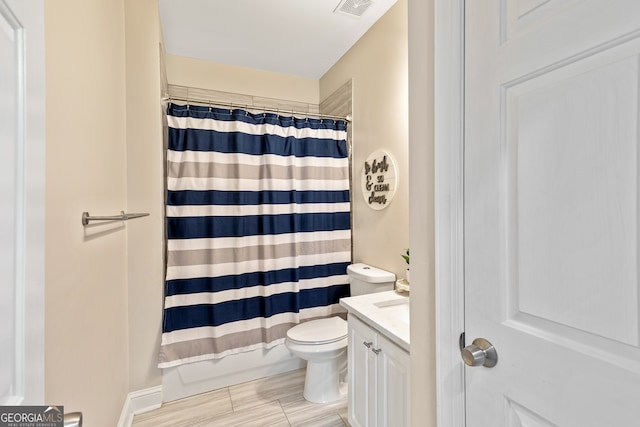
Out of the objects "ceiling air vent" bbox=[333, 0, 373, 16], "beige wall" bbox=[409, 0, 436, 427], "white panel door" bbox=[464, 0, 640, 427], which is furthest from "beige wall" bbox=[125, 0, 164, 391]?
"white panel door" bbox=[464, 0, 640, 427]

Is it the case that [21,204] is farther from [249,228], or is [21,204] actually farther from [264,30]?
[264,30]

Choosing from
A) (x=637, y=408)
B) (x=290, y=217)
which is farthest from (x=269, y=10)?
(x=637, y=408)

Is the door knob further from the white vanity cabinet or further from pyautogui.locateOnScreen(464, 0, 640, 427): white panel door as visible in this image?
the white vanity cabinet

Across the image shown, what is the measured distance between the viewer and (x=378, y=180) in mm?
2133

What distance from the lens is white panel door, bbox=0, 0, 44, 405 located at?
1.38ft

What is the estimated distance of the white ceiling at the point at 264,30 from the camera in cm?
194

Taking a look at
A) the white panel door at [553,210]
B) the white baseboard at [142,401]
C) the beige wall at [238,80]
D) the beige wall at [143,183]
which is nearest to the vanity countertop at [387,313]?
the white panel door at [553,210]

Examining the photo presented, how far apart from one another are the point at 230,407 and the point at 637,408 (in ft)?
6.66

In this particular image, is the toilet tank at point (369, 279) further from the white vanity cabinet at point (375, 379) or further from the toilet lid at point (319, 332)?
the white vanity cabinet at point (375, 379)

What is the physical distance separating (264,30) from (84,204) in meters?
1.86

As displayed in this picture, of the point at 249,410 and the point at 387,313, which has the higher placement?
the point at 387,313

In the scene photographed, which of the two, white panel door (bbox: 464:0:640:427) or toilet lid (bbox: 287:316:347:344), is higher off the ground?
white panel door (bbox: 464:0:640:427)

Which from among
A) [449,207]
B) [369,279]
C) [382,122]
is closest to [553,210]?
[449,207]

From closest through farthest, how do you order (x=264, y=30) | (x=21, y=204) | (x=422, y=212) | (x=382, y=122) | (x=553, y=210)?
1. (x=21, y=204)
2. (x=553, y=210)
3. (x=422, y=212)
4. (x=382, y=122)
5. (x=264, y=30)
